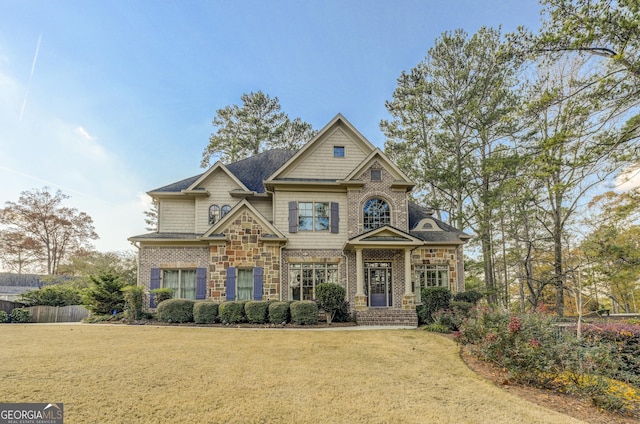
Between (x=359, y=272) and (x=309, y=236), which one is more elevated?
(x=309, y=236)

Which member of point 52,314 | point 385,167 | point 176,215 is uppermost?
point 385,167

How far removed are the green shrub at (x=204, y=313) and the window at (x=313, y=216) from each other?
5220 millimetres

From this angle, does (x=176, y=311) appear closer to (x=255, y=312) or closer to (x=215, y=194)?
(x=255, y=312)

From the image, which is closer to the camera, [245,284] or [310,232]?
[245,284]

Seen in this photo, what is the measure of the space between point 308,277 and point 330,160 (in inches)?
228

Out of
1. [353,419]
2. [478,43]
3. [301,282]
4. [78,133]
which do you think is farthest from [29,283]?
[478,43]

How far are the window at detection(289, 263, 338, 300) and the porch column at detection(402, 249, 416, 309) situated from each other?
3.18 meters

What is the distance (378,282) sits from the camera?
15.4 m

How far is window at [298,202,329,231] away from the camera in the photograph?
1553cm

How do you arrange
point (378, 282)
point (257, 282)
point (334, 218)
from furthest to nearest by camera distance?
point (334, 218), point (378, 282), point (257, 282)

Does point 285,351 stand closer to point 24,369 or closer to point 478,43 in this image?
point 24,369

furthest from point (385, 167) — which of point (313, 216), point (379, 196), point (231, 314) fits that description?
point (231, 314)

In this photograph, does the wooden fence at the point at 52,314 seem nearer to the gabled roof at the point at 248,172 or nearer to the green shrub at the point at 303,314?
the gabled roof at the point at 248,172

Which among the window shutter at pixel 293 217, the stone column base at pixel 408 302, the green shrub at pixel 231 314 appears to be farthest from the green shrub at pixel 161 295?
the stone column base at pixel 408 302
